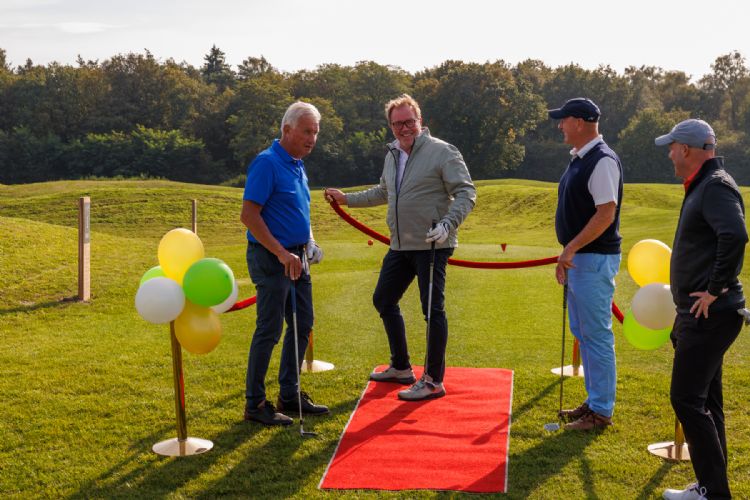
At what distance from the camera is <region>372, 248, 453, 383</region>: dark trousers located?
6.39m

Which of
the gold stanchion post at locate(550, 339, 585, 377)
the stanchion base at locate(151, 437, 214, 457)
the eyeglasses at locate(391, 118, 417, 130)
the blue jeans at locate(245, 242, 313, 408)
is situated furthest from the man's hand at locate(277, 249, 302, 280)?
the gold stanchion post at locate(550, 339, 585, 377)

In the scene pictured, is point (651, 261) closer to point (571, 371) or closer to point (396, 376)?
point (571, 371)

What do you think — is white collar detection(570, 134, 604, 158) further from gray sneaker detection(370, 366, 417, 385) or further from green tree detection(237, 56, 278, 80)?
green tree detection(237, 56, 278, 80)

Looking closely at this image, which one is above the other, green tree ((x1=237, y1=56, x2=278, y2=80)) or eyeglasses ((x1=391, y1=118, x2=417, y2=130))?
green tree ((x1=237, y1=56, x2=278, y2=80))

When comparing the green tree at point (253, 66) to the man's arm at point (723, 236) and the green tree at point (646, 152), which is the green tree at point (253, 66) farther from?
the man's arm at point (723, 236)

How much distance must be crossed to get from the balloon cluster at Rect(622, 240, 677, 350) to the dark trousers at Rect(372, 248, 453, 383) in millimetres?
1463

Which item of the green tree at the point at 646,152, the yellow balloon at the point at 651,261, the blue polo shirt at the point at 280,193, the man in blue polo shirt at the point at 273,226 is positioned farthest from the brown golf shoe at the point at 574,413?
the green tree at the point at 646,152

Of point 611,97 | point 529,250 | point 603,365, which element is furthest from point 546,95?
point 603,365

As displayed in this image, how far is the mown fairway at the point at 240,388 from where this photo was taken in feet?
15.9

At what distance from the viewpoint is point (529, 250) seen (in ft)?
66.3

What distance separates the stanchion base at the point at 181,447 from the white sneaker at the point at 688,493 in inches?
113

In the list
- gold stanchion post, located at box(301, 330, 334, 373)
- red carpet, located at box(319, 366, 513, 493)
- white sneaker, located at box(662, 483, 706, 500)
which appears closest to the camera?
white sneaker, located at box(662, 483, 706, 500)

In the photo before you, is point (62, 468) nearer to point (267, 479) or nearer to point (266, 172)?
point (267, 479)

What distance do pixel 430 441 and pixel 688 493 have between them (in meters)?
1.72
